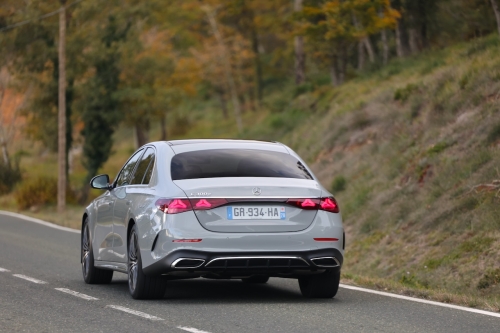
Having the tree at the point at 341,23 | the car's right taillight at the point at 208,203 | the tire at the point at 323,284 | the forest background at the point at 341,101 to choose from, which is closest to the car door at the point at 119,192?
the car's right taillight at the point at 208,203

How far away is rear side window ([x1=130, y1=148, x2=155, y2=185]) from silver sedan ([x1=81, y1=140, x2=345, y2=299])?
108 mm

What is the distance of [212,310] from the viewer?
9.31 metres

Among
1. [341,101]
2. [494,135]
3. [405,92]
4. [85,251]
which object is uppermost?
[85,251]

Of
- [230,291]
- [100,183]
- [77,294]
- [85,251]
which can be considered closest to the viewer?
[77,294]

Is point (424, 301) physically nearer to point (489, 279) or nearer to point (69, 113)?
point (489, 279)

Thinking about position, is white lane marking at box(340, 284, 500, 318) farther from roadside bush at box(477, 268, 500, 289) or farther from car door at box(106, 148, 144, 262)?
car door at box(106, 148, 144, 262)

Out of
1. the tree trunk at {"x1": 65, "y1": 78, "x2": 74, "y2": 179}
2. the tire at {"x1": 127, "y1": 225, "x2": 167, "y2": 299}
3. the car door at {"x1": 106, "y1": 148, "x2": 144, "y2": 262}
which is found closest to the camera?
the tire at {"x1": 127, "y1": 225, "x2": 167, "y2": 299}

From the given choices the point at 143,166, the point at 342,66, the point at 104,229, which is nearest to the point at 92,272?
the point at 104,229

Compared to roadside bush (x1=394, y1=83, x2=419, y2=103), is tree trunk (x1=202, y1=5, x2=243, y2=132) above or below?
below

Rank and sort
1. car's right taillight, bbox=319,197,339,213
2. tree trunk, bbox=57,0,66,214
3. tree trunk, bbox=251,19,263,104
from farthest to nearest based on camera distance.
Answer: tree trunk, bbox=251,19,263,104 → tree trunk, bbox=57,0,66,214 → car's right taillight, bbox=319,197,339,213

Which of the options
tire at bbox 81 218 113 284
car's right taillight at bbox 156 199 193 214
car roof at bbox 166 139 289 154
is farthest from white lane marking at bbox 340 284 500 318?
tire at bbox 81 218 113 284

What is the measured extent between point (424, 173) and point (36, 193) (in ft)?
79.2

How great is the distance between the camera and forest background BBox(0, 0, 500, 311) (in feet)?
55.8

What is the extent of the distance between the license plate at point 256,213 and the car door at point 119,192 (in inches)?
70.9
